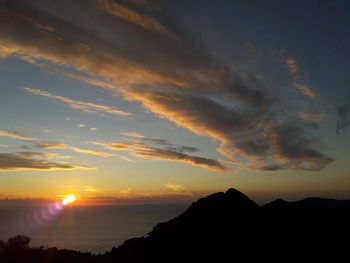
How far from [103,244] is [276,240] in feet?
658

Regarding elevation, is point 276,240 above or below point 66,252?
above

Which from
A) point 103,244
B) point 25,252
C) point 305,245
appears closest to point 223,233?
point 305,245

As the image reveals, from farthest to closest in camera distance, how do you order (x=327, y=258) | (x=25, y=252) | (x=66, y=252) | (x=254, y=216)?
(x=25, y=252)
(x=66, y=252)
(x=254, y=216)
(x=327, y=258)

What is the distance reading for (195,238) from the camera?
63.3 ft

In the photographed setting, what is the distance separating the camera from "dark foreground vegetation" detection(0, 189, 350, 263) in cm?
1786

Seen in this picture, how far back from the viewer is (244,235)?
753 inches

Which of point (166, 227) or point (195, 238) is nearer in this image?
point (195, 238)

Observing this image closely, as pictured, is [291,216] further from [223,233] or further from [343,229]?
[223,233]

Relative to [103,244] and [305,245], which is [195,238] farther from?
[103,244]

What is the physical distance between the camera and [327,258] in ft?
57.1

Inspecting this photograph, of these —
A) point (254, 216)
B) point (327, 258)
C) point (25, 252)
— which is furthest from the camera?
point (25, 252)

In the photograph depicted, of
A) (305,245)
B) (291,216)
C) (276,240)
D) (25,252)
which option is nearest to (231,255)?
(276,240)

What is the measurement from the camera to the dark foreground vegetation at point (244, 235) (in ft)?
58.6

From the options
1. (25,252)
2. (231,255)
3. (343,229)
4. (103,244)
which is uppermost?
(343,229)
